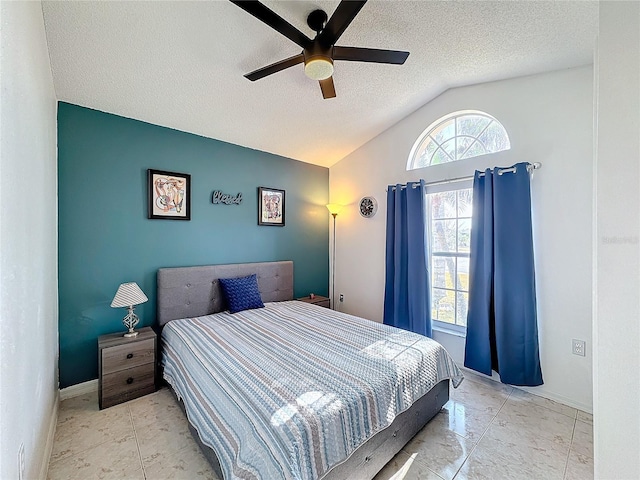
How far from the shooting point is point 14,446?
985 millimetres

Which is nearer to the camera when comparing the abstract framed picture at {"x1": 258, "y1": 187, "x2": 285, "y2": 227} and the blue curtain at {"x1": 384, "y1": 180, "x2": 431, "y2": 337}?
the blue curtain at {"x1": 384, "y1": 180, "x2": 431, "y2": 337}

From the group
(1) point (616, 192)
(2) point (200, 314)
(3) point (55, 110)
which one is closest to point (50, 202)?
(3) point (55, 110)

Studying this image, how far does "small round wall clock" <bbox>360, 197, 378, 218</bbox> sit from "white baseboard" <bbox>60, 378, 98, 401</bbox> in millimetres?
3461

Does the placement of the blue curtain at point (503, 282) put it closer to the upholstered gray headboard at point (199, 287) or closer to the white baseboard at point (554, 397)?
the white baseboard at point (554, 397)

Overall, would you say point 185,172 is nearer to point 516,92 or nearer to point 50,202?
point 50,202

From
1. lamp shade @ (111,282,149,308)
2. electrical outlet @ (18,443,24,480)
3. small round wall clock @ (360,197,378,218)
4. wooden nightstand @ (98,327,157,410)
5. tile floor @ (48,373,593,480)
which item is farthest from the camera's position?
small round wall clock @ (360,197,378,218)

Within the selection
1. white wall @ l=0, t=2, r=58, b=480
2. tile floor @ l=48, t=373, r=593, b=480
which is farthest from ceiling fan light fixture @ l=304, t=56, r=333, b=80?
tile floor @ l=48, t=373, r=593, b=480

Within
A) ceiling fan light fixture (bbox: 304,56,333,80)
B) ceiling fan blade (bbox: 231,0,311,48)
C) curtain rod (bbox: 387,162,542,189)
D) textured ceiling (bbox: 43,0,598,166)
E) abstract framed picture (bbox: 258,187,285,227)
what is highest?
textured ceiling (bbox: 43,0,598,166)

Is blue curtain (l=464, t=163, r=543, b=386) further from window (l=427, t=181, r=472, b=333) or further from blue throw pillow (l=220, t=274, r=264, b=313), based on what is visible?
blue throw pillow (l=220, t=274, r=264, b=313)

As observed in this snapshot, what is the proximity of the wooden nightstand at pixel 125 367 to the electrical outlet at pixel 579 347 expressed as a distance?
11.9 feet

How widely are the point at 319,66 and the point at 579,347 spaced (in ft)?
9.82

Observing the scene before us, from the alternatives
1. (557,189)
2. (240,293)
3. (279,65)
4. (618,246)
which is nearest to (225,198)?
(240,293)

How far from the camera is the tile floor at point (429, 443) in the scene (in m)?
1.58

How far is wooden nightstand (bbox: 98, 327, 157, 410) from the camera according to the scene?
2.14 meters
